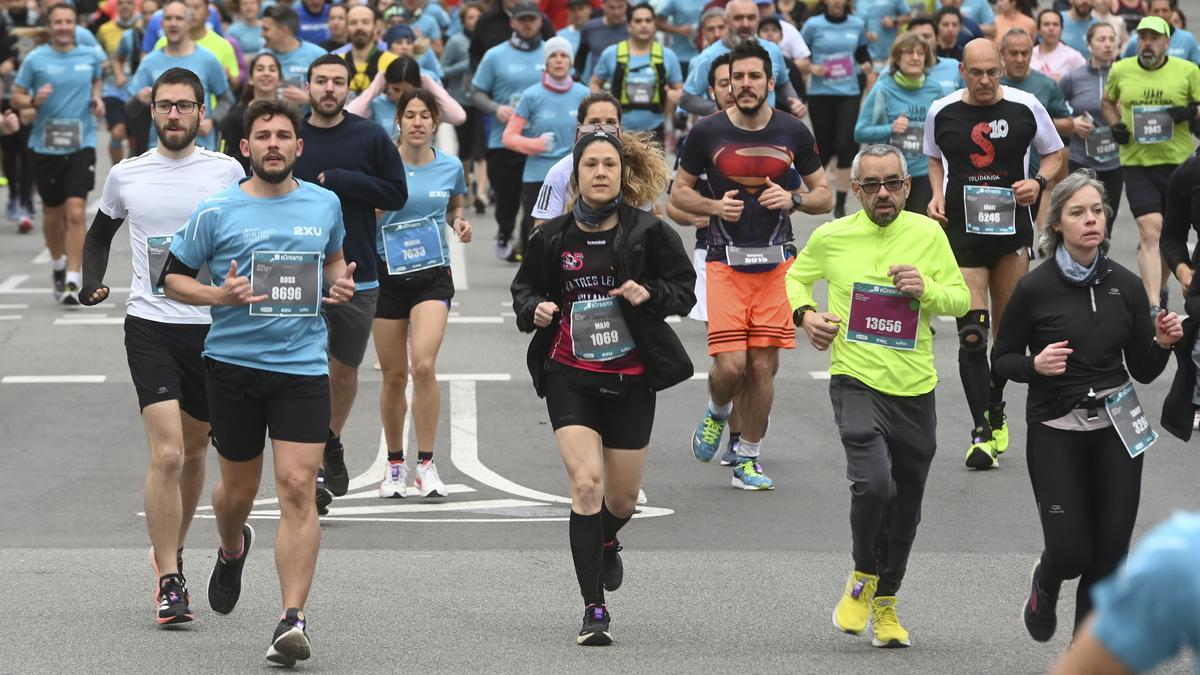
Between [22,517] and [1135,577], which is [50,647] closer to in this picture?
[22,517]

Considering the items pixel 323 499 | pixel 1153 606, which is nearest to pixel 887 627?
pixel 323 499

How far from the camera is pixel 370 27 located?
14.6 metres

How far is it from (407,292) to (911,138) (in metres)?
5.08

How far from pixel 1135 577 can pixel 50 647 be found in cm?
516

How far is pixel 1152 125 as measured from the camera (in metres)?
15.1

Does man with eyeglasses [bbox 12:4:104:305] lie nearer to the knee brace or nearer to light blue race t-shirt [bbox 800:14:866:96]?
light blue race t-shirt [bbox 800:14:866:96]

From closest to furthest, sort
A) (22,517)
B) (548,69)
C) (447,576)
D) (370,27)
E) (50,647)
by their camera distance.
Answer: (50,647) < (447,576) < (22,517) < (370,27) < (548,69)

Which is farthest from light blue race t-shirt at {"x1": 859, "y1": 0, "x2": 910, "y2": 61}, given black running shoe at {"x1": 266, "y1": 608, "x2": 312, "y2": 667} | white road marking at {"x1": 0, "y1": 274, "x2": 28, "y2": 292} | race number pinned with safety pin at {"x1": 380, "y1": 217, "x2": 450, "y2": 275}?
black running shoe at {"x1": 266, "y1": 608, "x2": 312, "y2": 667}

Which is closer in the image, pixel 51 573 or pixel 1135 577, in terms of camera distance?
pixel 1135 577

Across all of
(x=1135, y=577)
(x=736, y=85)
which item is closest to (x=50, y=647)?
(x=736, y=85)

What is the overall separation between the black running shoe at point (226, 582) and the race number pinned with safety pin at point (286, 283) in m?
0.91

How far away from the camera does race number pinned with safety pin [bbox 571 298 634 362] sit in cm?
771

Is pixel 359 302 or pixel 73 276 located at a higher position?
pixel 359 302

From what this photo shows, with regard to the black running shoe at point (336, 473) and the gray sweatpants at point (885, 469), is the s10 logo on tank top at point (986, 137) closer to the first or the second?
the black running shoe at point (336, 473)
